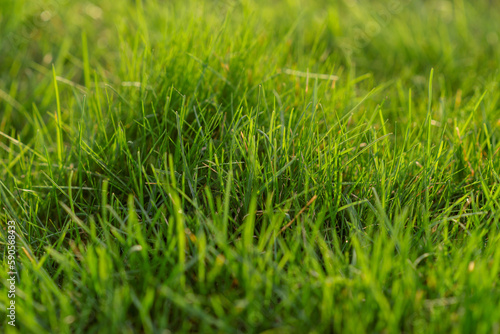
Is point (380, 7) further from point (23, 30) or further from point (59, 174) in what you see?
point (59, 174)

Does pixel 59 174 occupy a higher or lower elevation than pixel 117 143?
lower

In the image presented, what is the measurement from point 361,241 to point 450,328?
1.06ft

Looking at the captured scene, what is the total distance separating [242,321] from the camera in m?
1.12

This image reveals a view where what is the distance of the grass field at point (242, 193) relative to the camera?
1.10 m

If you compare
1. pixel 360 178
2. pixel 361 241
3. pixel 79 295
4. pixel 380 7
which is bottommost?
pixel 79 295

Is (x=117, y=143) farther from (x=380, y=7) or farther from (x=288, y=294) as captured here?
(x=380, y=7)

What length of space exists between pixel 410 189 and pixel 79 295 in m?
1.00

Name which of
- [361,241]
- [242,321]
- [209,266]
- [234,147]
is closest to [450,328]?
[361,241]

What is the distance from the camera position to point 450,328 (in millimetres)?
1059

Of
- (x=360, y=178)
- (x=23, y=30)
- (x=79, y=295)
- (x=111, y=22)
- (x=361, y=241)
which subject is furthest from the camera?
(x=111, y=22)

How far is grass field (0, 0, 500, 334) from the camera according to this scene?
3.61 ft

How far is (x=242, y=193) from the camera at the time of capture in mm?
1456

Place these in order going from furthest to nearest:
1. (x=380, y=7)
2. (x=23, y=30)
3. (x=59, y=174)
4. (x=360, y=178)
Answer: (x=380, y=7), (x=23, y=30), (x=59, y=174), (x=360, y=178)

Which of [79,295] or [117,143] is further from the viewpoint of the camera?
[117,143]
